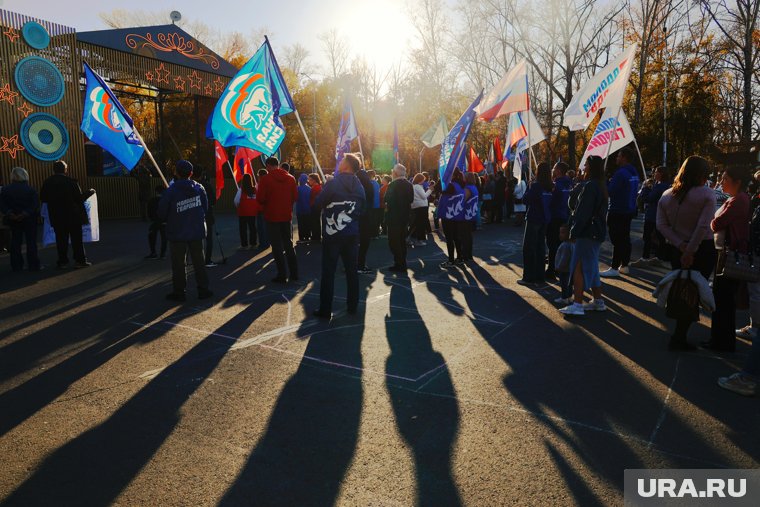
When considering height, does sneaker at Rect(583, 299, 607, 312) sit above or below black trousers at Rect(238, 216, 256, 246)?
below

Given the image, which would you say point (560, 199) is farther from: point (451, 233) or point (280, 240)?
point (280, 240)

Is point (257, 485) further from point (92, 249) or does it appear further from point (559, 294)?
point (92, 249)

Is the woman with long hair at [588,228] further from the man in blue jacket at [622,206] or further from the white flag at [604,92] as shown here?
the man in blue jacket at [622,206]

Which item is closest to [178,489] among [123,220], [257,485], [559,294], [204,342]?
[257,485]

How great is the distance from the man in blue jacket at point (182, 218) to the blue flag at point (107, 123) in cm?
149

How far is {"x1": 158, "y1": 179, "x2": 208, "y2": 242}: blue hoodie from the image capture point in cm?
726

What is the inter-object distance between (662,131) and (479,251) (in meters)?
23.8

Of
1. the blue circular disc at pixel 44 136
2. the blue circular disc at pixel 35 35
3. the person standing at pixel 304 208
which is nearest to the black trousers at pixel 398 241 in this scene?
the person standing at pixel 304 208

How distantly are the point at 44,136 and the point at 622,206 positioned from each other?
1889 centimetres

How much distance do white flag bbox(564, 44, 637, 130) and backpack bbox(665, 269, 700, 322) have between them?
158 inches

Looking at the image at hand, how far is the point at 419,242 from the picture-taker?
44.5 feet

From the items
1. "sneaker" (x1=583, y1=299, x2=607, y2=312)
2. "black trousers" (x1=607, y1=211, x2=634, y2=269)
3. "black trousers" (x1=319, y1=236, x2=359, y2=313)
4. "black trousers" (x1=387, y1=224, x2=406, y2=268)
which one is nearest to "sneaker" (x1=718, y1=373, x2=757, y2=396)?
"sneaker" (x1=583, y1=299, x2=607, y2=312)

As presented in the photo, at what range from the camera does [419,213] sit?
13430 mm

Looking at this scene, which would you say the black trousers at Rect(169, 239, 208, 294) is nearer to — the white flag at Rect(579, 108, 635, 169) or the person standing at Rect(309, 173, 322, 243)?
the white flag at Rect(579, 108, 635, 169)
